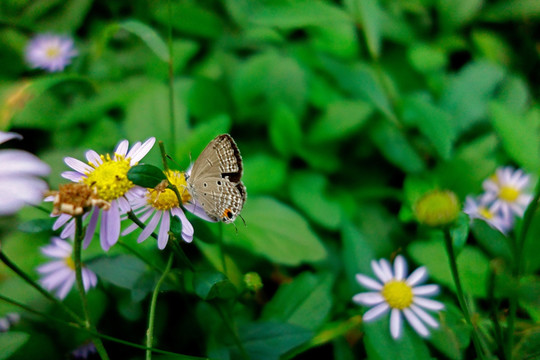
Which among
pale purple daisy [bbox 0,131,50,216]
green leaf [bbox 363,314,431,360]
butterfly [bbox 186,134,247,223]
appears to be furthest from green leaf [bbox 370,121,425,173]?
pale purple daisy [bbox 0,131,50,216]

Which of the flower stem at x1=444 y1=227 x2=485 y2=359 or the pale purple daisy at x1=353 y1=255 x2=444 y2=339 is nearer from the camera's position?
the flower stem at x1=444 y1=227 x2=485 y2=359

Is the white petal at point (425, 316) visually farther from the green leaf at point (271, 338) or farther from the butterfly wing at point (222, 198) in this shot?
the butterfly wing at point (222, 198)

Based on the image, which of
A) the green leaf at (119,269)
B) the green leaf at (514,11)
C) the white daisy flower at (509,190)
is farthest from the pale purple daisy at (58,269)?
the green leaf at (514,11)

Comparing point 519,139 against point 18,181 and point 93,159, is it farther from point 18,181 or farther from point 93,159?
point 18,181

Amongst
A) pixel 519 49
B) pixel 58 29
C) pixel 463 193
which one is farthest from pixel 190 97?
pixel 519 49

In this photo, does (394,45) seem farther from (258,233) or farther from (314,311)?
(314,311)

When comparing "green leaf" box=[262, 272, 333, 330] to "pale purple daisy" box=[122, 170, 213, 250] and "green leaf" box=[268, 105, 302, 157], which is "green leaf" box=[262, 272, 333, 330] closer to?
"pale purple daisy" box=[122, 170, 213, 250]

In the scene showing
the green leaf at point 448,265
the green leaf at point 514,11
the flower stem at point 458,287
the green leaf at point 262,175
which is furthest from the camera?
the green leaf at point 514,11
